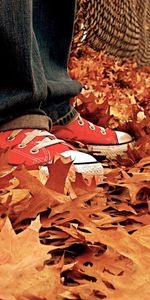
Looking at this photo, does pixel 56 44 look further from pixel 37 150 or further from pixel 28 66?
pixel 37 150

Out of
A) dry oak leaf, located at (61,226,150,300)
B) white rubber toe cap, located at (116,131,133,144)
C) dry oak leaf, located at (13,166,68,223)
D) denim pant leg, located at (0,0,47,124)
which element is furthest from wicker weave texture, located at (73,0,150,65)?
dry oak leaf, located at (61,226,150,300)

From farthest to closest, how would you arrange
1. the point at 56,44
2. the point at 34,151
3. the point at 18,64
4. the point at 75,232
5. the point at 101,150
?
the point at 56,44 → the point at 101,150 → the point at 18,64 → the point at 34,151 → the point at 75,232

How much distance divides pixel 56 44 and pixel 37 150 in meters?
0.67

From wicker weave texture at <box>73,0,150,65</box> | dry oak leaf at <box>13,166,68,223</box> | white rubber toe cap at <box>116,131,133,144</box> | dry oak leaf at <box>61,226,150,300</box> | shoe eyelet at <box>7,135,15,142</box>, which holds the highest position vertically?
dry oak leaf at <box>61,226,150,300</box>

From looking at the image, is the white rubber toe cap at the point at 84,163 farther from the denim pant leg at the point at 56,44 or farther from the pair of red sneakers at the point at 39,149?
the denim pant leg at the point at 56,44

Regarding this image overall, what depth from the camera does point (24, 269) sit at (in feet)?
2.55

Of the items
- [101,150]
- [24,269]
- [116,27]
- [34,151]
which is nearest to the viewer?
[24,269]

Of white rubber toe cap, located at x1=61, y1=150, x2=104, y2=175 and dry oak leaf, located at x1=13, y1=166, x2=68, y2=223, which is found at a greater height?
dry oak leaf, located at x1=13, y1=166, x2=68, y2=223

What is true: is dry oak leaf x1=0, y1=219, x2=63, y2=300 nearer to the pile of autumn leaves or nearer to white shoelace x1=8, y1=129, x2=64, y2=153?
the pile of autumn leaves

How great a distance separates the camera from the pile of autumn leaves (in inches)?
30.6

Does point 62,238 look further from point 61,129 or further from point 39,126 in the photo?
point 61,129

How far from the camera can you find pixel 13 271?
30.4 inches

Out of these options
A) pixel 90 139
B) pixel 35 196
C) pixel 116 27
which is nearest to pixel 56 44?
pixel 90 139

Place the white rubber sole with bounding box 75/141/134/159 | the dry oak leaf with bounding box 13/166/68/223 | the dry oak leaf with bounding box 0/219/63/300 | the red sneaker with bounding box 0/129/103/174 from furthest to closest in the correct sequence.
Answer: the white rubber sole with bounding box 75/141/134/159 < the red sneaker with bounding box 0/129/103/174 < the dry oak leaf with bounding box 13/166/68/223 < the dry oak leaf with bounding box 0/219/63/300
